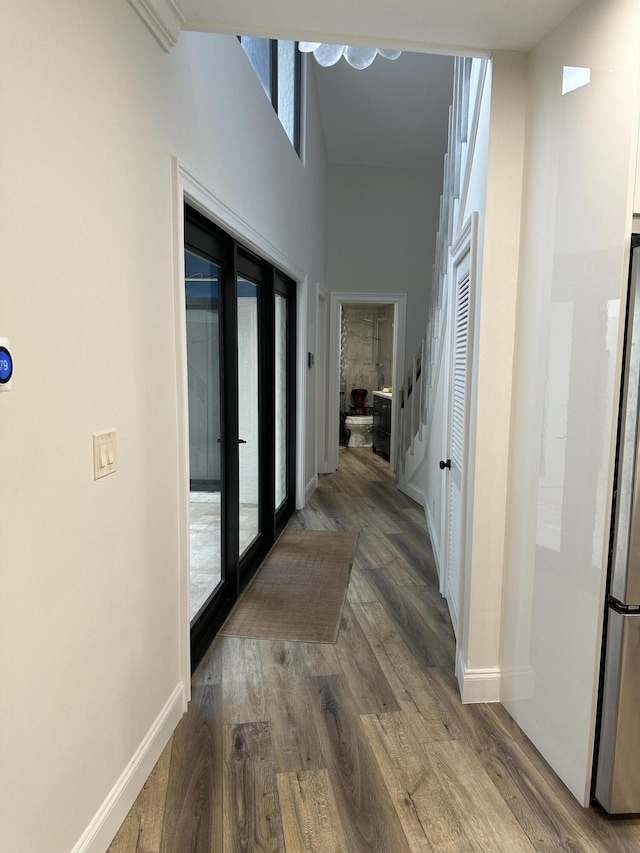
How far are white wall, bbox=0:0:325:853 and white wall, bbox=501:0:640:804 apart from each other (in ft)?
4.21

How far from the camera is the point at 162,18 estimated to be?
1.83 metres

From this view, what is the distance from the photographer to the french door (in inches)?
107

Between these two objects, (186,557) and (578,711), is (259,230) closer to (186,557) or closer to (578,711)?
(186,557)

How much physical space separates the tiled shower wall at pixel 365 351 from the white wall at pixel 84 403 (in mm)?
7808

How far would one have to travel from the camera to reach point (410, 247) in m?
6.92

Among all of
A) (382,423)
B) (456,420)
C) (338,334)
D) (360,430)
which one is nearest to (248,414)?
(456,420)

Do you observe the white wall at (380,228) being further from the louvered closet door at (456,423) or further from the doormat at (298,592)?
the louvered closet door at (456,423)

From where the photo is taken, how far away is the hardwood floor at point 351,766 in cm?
170

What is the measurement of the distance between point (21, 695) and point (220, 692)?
1.33 m

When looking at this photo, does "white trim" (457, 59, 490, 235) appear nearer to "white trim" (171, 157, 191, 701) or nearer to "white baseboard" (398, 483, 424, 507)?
"white trim" (171, 157, 191, 701)

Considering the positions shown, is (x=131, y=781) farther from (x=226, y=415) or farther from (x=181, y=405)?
(x=226, y=415)

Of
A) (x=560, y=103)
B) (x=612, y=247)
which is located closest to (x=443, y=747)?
(x=612, y=247)

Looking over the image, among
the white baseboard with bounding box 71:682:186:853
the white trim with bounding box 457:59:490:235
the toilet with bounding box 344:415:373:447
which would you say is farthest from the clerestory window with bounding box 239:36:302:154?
the toilet with bounding box 344:415:373:447

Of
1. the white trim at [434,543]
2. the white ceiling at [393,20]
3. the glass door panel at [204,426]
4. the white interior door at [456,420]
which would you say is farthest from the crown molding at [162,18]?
the white trim at [434,543]
